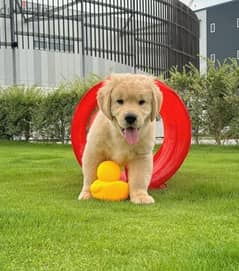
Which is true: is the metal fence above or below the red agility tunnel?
above

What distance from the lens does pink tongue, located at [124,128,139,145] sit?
5.08m

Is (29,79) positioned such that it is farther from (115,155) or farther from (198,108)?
(115,155)

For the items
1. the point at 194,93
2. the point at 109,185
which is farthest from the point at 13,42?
the point at 109,185

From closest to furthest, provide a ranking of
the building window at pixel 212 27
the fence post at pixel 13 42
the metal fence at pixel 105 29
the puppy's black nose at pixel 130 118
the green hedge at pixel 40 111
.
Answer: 1. the puppy's black nose at pixel 130 118
2. the green hedge at pixel 40 111
3. the fence post at pixel 13 42
4. the metal fence at pixel 105 29
5. the building window at pixel 212 27

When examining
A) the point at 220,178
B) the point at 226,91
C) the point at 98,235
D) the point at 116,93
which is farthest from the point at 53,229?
the point at 226,91

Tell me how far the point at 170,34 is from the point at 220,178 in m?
29.4

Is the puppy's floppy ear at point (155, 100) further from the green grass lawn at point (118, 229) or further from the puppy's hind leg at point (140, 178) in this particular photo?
the green grass lawn at point (118, 229)

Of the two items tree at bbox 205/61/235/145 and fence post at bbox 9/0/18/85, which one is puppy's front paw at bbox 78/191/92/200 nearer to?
tree at bbox 205/61/235/145

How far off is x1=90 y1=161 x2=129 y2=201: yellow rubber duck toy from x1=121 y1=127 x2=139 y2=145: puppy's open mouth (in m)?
0.40

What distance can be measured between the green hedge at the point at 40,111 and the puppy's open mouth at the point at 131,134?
33.1 feet

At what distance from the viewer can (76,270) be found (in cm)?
296

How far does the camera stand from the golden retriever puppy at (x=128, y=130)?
4957 millimetres

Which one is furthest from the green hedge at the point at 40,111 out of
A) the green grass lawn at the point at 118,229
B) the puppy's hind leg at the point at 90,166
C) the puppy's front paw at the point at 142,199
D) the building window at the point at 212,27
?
the building window at the point at 212,27

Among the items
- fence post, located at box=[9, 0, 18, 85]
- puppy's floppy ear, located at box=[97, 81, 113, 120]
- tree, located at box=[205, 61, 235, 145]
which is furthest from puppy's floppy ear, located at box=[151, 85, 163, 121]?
fence post, located at box=[9, 0, 18, 85]
